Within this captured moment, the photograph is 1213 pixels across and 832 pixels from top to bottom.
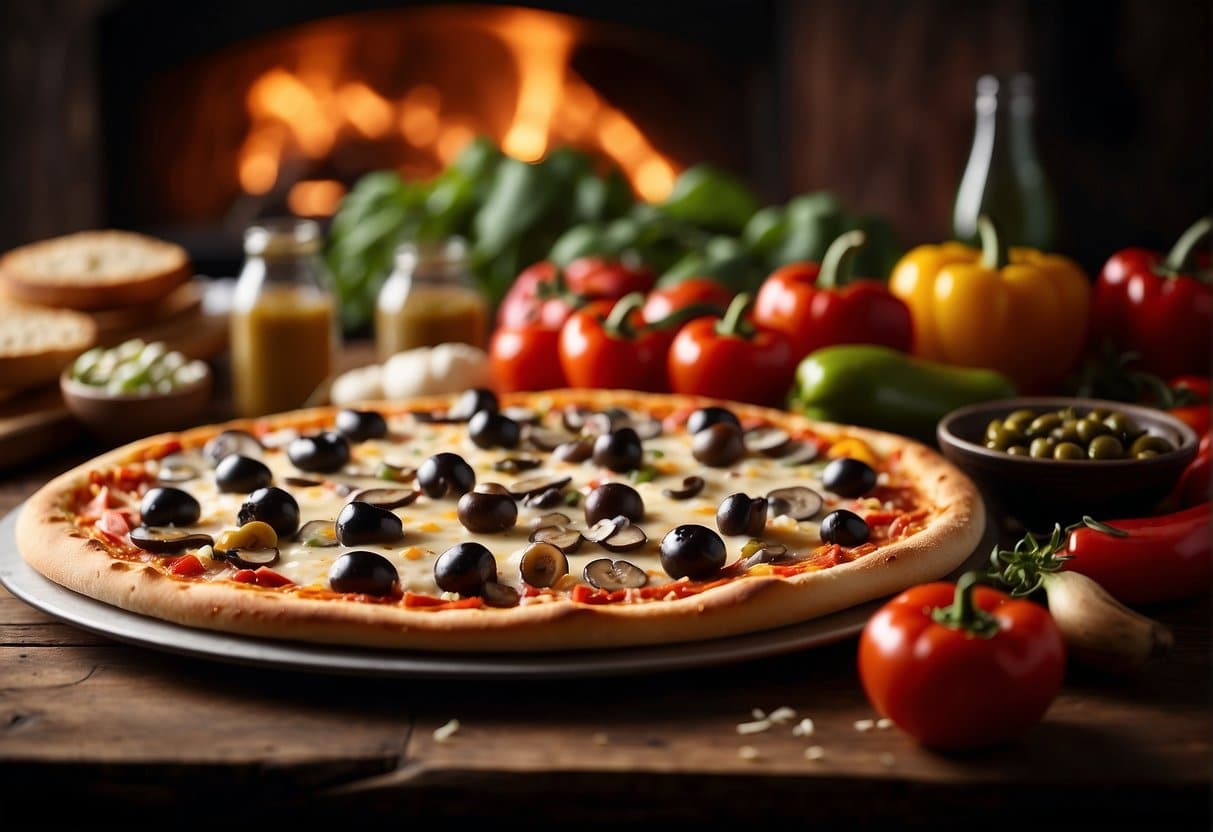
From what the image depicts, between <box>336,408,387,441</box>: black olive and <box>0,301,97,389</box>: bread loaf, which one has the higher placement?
<box>0,301,97,389</box>: bread loaf

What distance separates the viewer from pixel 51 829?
6.65 feet

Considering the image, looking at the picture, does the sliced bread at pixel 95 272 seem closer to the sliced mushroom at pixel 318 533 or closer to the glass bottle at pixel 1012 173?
the sliced mushroom at pixel 318 533

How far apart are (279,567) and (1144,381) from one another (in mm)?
2235

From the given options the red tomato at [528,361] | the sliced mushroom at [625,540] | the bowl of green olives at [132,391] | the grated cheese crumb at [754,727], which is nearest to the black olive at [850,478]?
the sliced mushroom at [625,540]

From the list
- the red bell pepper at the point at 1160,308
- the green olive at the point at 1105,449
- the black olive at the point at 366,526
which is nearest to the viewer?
the black olive at the point at 366,526

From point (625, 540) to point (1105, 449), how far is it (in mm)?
974

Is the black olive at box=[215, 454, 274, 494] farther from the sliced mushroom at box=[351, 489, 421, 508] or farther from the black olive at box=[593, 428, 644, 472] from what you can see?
the black olive at box=[593, 428, 644, 472]

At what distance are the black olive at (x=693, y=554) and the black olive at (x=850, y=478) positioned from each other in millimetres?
548

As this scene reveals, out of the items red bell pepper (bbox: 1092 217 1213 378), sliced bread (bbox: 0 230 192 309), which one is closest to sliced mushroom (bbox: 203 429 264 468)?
sliced bread (bbox: 0 230 192 309)

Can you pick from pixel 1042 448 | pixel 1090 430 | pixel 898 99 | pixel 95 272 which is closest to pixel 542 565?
pixel 1042 448

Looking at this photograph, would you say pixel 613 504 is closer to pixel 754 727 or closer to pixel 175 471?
pixel 754 727

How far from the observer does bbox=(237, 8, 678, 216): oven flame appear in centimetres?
797

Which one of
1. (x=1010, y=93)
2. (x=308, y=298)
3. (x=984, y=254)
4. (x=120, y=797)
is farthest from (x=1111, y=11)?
(x=120, y=797)

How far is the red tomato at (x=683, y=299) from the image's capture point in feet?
13.2
